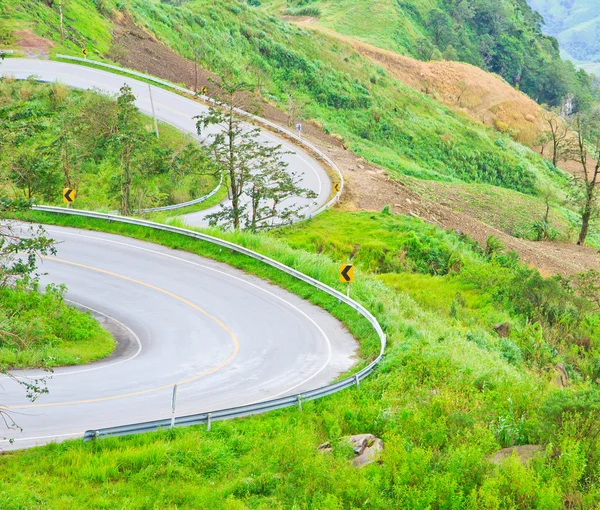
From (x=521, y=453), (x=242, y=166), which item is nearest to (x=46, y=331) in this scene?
(x=242, y=166)

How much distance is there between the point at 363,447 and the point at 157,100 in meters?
35.9

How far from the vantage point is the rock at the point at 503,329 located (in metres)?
20.3

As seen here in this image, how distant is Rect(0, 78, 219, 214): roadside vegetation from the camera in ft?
95.1

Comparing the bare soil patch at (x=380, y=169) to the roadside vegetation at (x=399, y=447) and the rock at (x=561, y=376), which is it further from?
the rock at (x=561, y=376)

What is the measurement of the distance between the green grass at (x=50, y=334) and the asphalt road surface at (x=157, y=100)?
65.1 ft

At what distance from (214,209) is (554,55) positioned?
10747 centimetres

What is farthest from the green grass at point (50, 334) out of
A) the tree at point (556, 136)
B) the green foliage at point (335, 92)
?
the tree at point (556, 136)

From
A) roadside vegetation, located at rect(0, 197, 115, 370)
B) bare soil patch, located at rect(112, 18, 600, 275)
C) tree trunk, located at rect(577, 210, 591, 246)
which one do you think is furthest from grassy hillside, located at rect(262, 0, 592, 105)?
roadside vegetation, located at rect(0, 197, 115, 370)

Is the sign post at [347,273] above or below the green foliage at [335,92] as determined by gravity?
below

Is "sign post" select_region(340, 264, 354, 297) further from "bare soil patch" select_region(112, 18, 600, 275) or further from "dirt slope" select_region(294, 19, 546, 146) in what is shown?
"dirt slope" select_region(294, 19, 546, 146)

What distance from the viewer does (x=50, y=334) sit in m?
16.7

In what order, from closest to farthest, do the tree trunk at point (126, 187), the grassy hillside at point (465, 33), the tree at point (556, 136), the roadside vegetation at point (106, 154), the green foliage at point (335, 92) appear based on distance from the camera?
1. the tree trunk at point (126, 187)
2. the roadside vegetation at point (106, 154)
3. the green foliage at point (335, 92)
4. the tree at point (556, 136)
5. the grassy hillside at point (465, 33)

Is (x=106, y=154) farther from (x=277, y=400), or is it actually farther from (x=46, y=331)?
(x=277, y=400)

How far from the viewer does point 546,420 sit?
1152 centimetres
